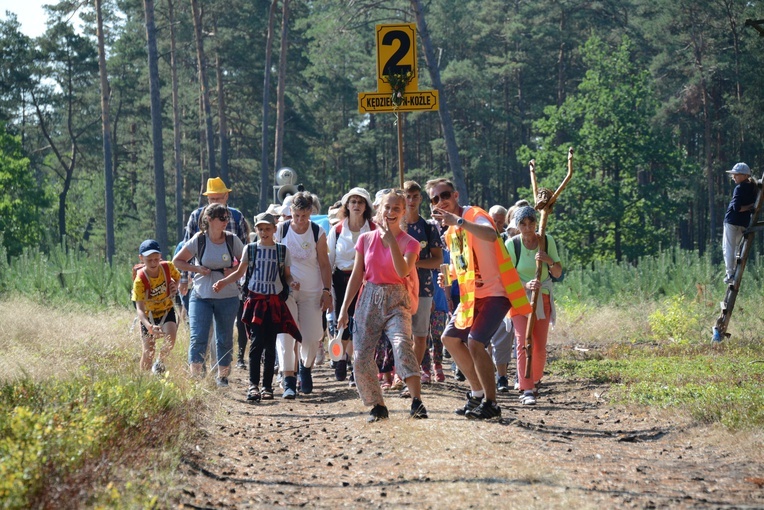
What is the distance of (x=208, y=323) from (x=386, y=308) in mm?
3208

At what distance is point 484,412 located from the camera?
9516mm

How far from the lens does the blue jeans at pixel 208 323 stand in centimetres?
1206

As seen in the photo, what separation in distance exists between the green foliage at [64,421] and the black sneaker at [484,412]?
2.33m

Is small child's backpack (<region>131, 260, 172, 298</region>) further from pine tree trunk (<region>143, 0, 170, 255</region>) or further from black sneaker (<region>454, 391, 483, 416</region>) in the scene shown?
pine tree trunk (<region>143, 0, 170, 255</region>)

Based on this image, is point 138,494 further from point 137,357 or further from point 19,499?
point 137,357

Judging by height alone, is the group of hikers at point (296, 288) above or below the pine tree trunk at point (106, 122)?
below

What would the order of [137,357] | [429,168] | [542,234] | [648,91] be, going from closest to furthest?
[542,234] → [137,357] → [648,91] → [429,168]

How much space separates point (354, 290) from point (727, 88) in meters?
48.4

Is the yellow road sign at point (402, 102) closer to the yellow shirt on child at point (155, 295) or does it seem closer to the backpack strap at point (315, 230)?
the backpack strap at point (315, 230)

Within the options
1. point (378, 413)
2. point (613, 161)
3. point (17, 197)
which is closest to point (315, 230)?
point (378, 413)

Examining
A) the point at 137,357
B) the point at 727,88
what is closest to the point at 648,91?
the point at 727,88

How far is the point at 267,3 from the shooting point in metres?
57.1

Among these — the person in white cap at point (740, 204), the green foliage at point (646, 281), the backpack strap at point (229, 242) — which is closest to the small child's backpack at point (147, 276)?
the backpack strap at point (229, 242)

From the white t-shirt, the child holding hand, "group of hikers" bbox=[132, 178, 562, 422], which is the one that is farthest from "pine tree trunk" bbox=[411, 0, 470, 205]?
the child holding hand
